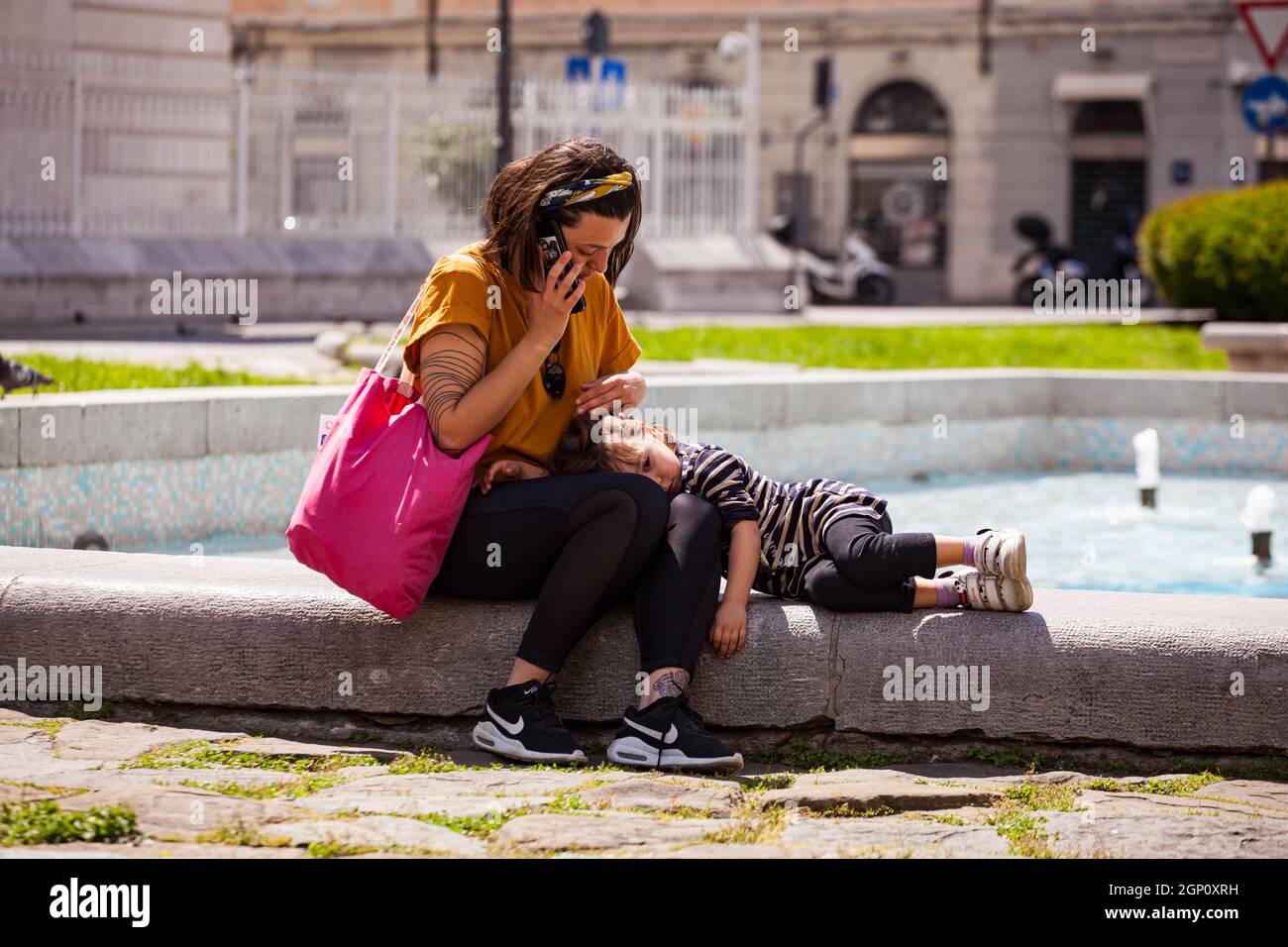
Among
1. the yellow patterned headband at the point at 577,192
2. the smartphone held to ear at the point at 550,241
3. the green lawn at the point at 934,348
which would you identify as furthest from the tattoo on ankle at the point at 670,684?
the green lawn at the point at 934,348

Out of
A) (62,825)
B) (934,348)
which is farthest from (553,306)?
(934,348)

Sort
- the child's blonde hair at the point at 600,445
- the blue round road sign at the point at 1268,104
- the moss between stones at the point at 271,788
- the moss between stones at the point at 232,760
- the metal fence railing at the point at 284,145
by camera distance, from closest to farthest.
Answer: the moss between stones at the point at 271,788 → the moss between stones at the point at 232,760 → the child's blonde hair at the point at 600,445 → the blue round road sign at the point at 1268,104 → the metal fence railing at the point at 284,145

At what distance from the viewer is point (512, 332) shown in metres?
4.13

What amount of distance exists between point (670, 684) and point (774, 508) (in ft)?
1.89

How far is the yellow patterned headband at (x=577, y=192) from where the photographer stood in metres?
3.99

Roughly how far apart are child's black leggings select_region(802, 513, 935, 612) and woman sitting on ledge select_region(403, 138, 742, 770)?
0.25 meters

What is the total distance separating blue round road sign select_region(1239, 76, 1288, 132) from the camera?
560 inches

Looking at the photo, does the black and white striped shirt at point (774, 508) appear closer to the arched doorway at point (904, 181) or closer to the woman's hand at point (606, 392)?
the woman's hand at point (606, 392)

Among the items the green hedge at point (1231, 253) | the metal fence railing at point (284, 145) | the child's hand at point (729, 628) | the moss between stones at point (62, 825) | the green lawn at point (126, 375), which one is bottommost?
the moss between stones at point (62, 825)

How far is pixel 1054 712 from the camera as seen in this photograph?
3.88 m

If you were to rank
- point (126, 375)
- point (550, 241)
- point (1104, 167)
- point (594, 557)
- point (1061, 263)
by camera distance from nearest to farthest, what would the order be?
point (594, 557), point (550, 241), point (126, 375), point (1061, 263), point (1104, 167)

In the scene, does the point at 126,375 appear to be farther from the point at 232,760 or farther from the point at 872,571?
the point at 872,571

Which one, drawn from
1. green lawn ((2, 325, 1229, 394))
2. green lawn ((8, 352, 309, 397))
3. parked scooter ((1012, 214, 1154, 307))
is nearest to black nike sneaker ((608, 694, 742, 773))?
green lawn ((8, 352, 309, 397))

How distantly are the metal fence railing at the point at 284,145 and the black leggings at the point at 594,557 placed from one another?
11155 mm
